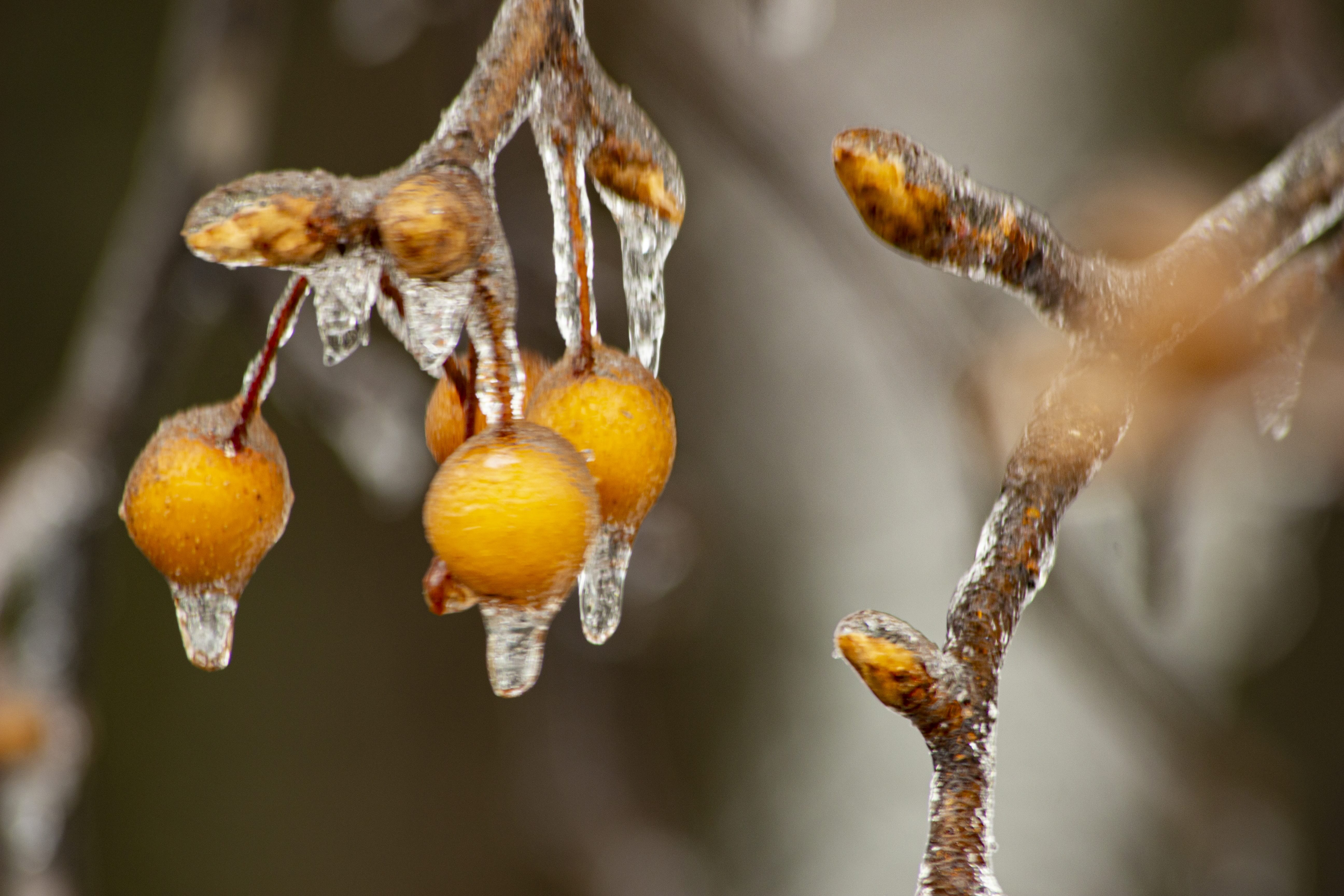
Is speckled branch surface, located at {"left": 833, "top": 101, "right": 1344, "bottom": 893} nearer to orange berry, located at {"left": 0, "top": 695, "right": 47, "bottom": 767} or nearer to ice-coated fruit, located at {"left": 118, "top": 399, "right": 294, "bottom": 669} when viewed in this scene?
ice-coated fruit, located at {"left": 118, "top": 399, "right": 294, "bottom": 669}

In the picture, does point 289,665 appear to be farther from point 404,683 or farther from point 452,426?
point 452,426

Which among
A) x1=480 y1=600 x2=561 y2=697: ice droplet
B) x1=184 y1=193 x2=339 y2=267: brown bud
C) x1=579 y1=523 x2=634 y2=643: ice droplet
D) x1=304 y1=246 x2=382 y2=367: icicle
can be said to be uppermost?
x1=304 y1=246 x2=382 y2=367: icicle

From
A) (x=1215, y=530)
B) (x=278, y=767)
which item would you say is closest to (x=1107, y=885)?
(x=1215, y=530)

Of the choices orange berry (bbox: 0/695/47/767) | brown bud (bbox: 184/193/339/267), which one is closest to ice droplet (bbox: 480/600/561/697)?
brown bud (bbox: 184/193/339/267)

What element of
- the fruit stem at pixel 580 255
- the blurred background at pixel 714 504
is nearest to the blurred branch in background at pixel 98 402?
the blurred background at pixel 714 504

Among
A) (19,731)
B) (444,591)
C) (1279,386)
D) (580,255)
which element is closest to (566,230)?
(580,255)

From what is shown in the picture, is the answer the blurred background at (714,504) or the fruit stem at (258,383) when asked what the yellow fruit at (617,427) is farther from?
the blurred background at (714,504)
